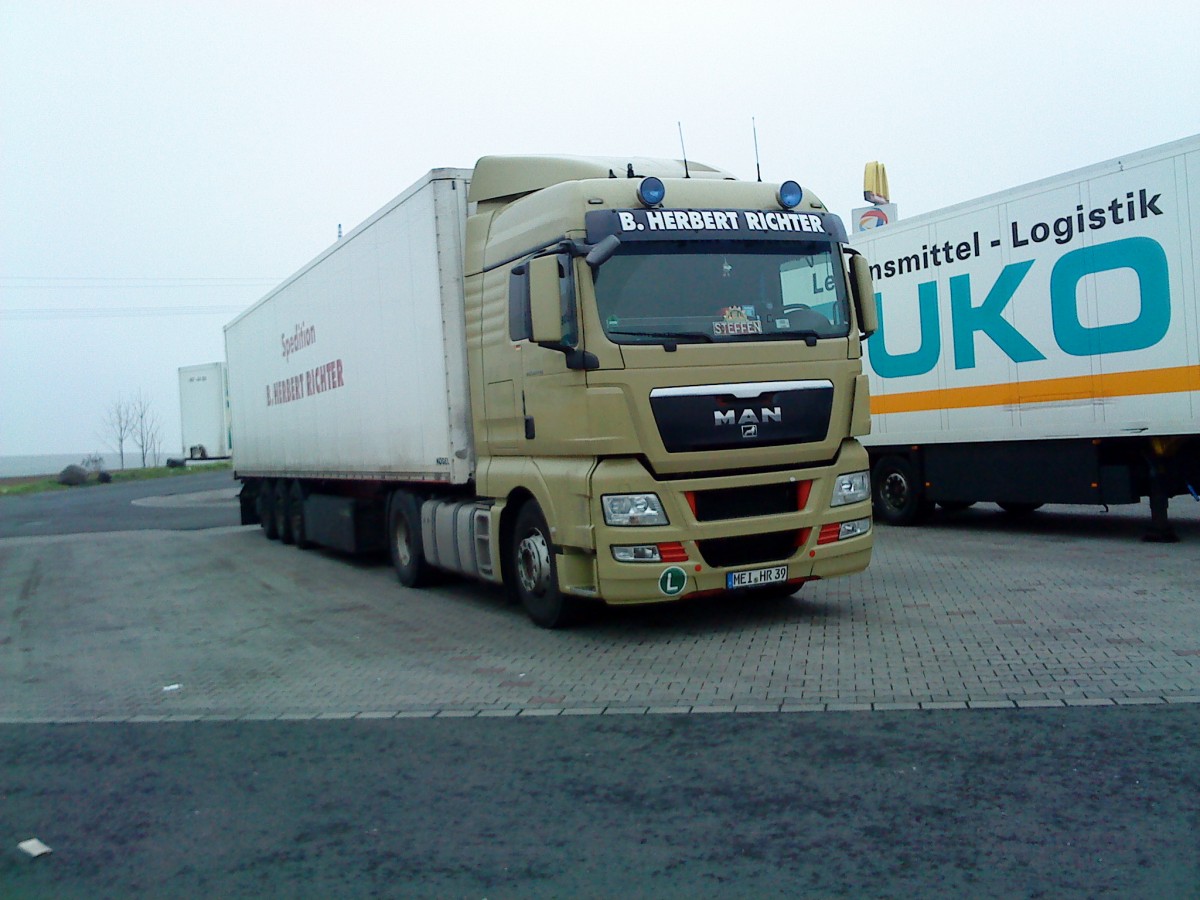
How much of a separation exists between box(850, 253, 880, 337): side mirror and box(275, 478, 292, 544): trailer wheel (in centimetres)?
1129

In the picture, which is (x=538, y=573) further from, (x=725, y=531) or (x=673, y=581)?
(x=725, y=531)

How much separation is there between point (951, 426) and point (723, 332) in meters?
6.69

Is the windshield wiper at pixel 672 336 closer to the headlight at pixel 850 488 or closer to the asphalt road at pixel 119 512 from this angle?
the headlight at pixel 850 488

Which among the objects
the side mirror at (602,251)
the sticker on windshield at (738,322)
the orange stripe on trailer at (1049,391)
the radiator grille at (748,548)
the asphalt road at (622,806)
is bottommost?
the asphalt road at (622,806)

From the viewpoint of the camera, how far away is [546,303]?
27.5 feet

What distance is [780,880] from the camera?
4.11m

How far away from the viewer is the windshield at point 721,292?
855cm

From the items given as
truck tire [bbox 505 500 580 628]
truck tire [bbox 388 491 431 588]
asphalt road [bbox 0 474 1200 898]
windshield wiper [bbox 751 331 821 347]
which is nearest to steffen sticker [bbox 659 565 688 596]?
truck tire [bbox 505 500 580 628]

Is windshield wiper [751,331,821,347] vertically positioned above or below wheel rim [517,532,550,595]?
above


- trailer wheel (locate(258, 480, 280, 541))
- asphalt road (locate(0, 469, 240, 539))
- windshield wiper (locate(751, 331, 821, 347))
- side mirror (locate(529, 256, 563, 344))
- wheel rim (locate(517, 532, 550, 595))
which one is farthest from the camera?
asphalt road (locate(0, 469, 240, 539))

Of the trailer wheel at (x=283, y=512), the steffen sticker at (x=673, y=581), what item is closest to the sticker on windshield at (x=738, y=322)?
the steffen sticker at (x=673, y=581)

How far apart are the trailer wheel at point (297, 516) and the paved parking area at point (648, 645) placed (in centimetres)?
343

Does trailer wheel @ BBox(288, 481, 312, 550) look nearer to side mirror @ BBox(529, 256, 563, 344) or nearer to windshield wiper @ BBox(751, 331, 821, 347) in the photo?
side mirror @ BBox(529, 256, 563, 344)

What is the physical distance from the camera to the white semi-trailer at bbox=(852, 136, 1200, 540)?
11.7m
